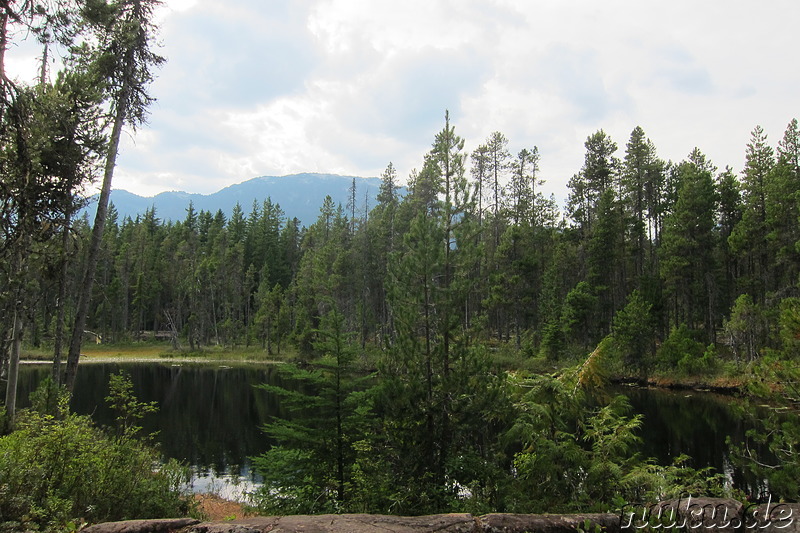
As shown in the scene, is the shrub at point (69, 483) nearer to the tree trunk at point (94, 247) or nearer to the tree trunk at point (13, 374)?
the tree trunk at point (94, 247)

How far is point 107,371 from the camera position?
38.7 m

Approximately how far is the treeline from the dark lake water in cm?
515

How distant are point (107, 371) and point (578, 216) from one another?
45.6 meters

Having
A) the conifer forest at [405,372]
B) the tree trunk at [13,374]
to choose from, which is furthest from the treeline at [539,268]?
the tree trunk at [13,374]

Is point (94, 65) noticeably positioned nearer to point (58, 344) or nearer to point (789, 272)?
point (58, 344)

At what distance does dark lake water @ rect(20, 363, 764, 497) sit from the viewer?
15.2m

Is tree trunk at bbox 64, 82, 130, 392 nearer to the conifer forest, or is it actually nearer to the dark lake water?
the conifer forest

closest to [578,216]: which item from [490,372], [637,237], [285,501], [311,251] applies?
[637,237]

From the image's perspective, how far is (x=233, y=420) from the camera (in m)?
22.3

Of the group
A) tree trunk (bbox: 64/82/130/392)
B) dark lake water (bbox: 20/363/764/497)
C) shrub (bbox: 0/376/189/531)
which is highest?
tree trunk (bbox: 64/82/130/392)

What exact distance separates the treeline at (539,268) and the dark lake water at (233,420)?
5.15 metres

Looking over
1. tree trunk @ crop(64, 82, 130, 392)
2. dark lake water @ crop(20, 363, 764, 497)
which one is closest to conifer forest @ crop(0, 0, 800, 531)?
tree trunk @ crop(64, 82, 130, 392)

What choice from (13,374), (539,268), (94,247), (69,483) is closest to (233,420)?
(13,374)

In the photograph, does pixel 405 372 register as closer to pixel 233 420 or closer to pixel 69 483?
pixel 69 483
